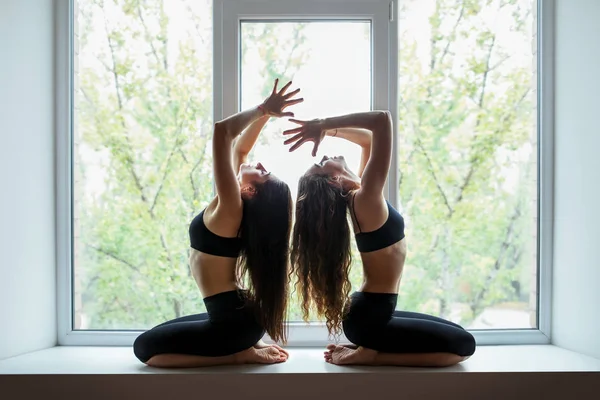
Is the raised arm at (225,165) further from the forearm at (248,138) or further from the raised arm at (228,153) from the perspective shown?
the forearm at (248,138)

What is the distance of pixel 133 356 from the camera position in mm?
1975

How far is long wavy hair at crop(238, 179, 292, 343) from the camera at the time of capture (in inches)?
69.7

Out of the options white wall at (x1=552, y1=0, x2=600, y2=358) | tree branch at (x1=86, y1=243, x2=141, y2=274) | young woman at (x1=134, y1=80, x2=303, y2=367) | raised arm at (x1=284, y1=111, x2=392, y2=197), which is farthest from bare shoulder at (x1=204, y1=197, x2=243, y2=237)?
white wall at (x1=552, y1=0, x2=600, y2=358)

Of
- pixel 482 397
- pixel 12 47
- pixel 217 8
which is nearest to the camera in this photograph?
pixel 482 397

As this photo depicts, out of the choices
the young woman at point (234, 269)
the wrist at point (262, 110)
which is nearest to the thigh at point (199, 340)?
the young woman at point (234, 269)

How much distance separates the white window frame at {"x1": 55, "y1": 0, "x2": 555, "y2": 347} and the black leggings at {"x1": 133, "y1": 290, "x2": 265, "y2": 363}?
38 cm

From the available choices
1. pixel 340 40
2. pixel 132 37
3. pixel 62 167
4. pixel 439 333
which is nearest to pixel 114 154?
pixel 62 167

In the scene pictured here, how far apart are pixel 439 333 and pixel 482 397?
0.25 m

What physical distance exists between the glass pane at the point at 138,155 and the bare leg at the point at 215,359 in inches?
16.0

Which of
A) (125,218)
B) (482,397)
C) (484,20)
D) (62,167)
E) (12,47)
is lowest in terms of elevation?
(482,397)

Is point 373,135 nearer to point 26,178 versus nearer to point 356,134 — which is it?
point 356,134

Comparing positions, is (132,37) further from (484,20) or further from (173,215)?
(484,20)

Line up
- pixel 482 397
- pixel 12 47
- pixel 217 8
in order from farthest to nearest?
pixel 217 8
pixel 12 47
pixel 482 397

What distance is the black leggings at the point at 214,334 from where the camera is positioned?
1774 mm
